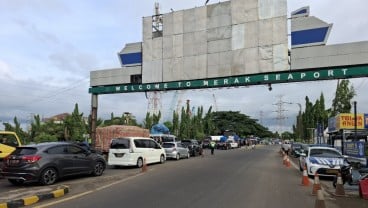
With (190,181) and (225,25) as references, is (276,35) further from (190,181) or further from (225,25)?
(190,181)

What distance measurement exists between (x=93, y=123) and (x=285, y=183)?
70.3 ft

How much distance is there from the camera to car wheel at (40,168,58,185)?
16.0m

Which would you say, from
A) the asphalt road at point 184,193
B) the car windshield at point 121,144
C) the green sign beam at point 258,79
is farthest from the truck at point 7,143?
the green sign beam at point 258,79

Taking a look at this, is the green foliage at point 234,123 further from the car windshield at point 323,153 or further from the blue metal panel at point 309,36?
the car windshield at point 323,153

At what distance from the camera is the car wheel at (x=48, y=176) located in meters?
16.0

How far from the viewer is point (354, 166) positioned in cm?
1752

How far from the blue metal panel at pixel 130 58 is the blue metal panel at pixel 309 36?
11980 mm

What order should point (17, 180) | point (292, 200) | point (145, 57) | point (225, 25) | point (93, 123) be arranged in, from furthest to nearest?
point (93, 123) → point (145, 57) → point (225, 25) → point (17, 180) → point (292, 200)

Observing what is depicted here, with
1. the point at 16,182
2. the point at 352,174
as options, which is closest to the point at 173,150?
the point at 16,182

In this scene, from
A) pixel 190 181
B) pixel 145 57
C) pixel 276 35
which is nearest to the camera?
pixel 190 181

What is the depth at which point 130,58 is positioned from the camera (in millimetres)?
34406

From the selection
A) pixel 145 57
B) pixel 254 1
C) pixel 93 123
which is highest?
pixel 254 1

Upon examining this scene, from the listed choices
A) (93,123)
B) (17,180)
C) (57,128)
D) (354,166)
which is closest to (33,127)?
(57,128)

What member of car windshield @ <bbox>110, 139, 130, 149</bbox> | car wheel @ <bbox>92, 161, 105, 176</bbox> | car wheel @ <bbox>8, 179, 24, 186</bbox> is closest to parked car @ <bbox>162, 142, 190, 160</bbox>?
car windshield @ <bbox>110, 139, 130, 149</bbox>
